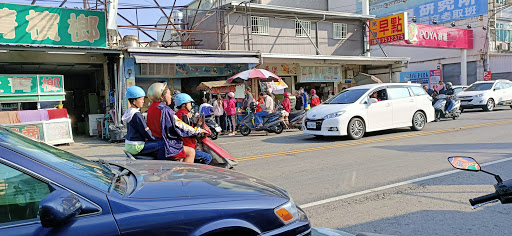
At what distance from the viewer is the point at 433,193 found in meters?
5.63

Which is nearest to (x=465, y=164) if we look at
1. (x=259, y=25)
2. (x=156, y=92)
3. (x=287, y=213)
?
(x=287, y=213)

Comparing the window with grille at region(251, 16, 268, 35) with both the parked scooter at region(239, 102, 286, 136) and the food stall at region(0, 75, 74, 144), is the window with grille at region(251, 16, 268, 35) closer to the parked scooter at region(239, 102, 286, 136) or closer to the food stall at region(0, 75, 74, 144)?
the parked scooter at region(239, 102, 286, 136)

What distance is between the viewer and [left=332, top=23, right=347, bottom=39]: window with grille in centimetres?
2370

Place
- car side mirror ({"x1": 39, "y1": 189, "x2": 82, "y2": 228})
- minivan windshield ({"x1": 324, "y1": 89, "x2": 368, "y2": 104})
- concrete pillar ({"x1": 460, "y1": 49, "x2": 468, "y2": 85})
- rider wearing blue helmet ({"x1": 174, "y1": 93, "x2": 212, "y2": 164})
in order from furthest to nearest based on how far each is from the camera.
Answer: concrete pillar ({"x1": 460, "y1": 49, "x2": 468, "y2": 85}) → minivan windshield ({"x1": 324, "y1": 89, "x2": 368, "y2": 104}) → rider wearing blue helmet ({"x1": 174, "y1": 93, "x2": 212, "y2": 164}) → car side mirror ({"x1": 39, "y1": 189, "x2": 82, "y2": 228})

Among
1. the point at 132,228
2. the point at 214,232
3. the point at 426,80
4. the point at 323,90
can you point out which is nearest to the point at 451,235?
the point at 214,232

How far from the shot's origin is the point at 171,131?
5.51 meters

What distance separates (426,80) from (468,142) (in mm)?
30373

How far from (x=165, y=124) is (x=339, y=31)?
20.3 metres

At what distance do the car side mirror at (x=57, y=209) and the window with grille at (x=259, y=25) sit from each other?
1898 cm

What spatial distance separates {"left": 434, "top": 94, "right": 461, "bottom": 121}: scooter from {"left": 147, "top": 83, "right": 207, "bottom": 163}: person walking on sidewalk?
13.9m

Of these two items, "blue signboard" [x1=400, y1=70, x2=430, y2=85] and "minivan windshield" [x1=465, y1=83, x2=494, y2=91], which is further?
"blue signboard" [x1=400, y1=70, x2=430, y2=85]

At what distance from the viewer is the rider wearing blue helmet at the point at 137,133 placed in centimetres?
534

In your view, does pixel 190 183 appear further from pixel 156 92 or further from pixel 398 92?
pixel 398 92

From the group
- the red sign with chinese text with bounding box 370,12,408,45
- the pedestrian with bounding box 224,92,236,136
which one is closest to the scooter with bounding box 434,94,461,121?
the red sign with chinese text with bounding box 370,12,408,45
